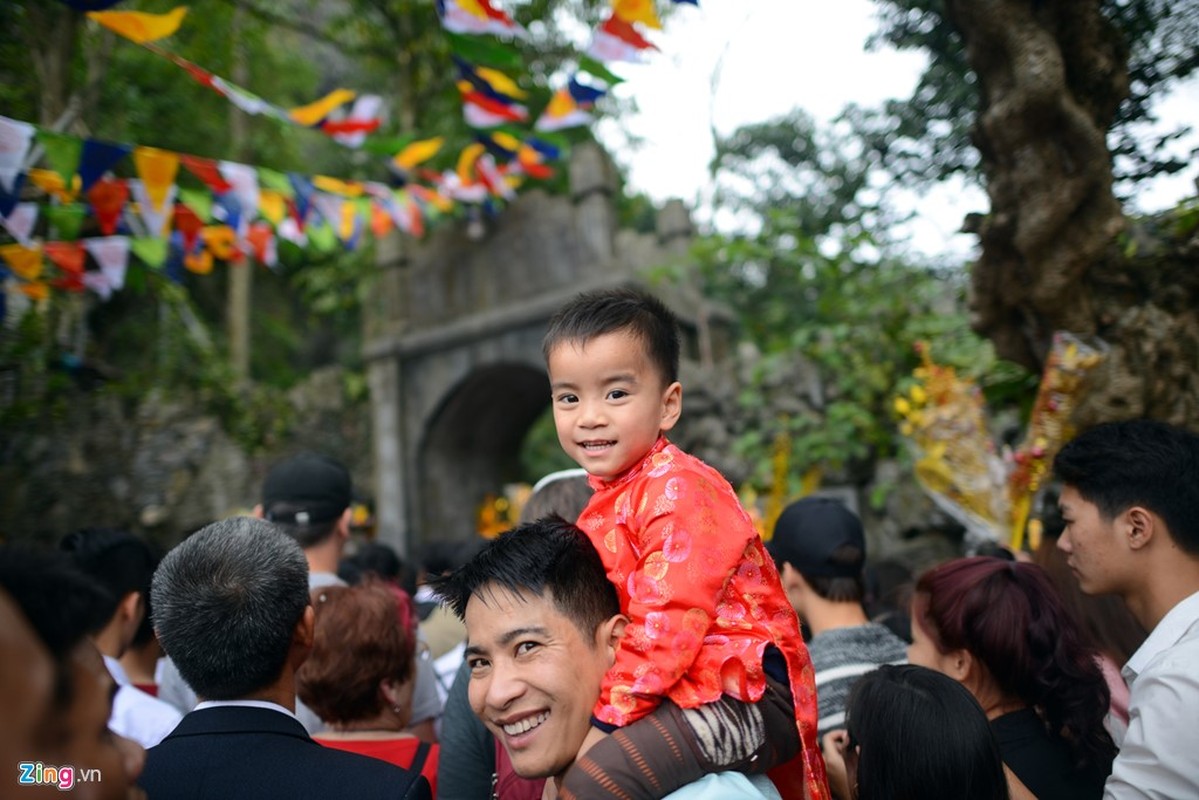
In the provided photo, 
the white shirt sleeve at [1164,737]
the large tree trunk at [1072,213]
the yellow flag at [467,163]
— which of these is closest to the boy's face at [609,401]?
the white shirt sleeve at [1164,737]

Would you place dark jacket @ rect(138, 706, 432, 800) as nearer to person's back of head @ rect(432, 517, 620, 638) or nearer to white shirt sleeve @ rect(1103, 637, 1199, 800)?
person's back of head @ rect(432, 517, 620, 638)

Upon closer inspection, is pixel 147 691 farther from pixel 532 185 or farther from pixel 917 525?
pixel 532 185

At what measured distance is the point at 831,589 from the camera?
105 inches

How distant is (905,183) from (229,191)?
4.71 metres

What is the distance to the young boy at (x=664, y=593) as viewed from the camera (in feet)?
4.90

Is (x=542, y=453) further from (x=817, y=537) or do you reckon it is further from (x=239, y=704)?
(x=239, y=704)

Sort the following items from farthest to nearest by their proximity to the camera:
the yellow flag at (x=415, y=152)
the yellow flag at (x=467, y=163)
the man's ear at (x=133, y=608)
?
the yellow flag at (x=467, y=163), the yellow flag at (x=415, y=152), the man's ear at (x=133, y=608)

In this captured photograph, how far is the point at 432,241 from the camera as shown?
10977 mm

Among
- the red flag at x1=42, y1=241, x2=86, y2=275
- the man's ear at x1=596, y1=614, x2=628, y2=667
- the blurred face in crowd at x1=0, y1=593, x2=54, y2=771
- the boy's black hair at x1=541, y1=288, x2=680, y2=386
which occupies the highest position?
the red flag at x1=42, y1=241, x2=86, y2=275

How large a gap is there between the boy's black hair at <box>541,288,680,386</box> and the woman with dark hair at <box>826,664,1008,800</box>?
2.70ft

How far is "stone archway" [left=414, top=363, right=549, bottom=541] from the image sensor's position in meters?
10.7

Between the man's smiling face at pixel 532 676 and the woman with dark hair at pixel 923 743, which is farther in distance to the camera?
the woman with dark hair at pixel 923 743

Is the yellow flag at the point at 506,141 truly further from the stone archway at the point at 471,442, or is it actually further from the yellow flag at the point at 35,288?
the yellow flag at the point at 35,288

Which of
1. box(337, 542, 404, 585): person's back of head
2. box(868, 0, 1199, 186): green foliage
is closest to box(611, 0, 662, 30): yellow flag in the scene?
box(868, 0, 1199, 186): green foliage
